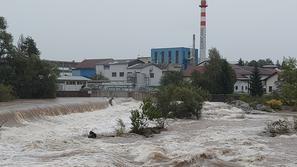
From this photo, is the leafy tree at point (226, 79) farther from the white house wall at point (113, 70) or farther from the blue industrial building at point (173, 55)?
the blue industrial building at point (173, 55)

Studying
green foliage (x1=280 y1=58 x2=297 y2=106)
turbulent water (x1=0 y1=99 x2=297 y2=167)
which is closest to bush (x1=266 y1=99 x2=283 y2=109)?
green foliage (x1=280 y1=58 x2=297 y2=106)

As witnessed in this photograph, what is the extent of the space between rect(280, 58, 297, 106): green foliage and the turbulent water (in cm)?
2365

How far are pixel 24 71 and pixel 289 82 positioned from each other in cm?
2854

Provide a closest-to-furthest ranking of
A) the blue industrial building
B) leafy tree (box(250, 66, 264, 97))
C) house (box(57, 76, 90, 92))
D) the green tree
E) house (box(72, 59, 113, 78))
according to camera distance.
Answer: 1. the green tree
2. leafy tree (box(250, 66, 264, 97))
3. house (box(57, 76, 90, 92))
4. house (box(72, 59, 113, 78))
5. the blue industrial building

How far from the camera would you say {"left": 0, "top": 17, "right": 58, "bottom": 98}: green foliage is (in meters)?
48.0

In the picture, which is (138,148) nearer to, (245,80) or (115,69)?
(245,80)

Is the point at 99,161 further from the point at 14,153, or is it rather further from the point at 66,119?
the point at 66,119

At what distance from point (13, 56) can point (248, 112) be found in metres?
24.9

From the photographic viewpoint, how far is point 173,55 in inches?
3947

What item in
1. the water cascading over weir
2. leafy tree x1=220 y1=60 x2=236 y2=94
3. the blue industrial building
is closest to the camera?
the water cascading over weir

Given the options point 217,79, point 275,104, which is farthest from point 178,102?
point 217,79

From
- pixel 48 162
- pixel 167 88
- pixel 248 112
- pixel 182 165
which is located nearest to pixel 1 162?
pixel 48 162

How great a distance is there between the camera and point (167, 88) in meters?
34.0

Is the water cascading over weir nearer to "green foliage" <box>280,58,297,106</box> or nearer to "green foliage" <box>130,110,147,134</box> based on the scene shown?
"green foliage" <box>130,110,147,134</box>
